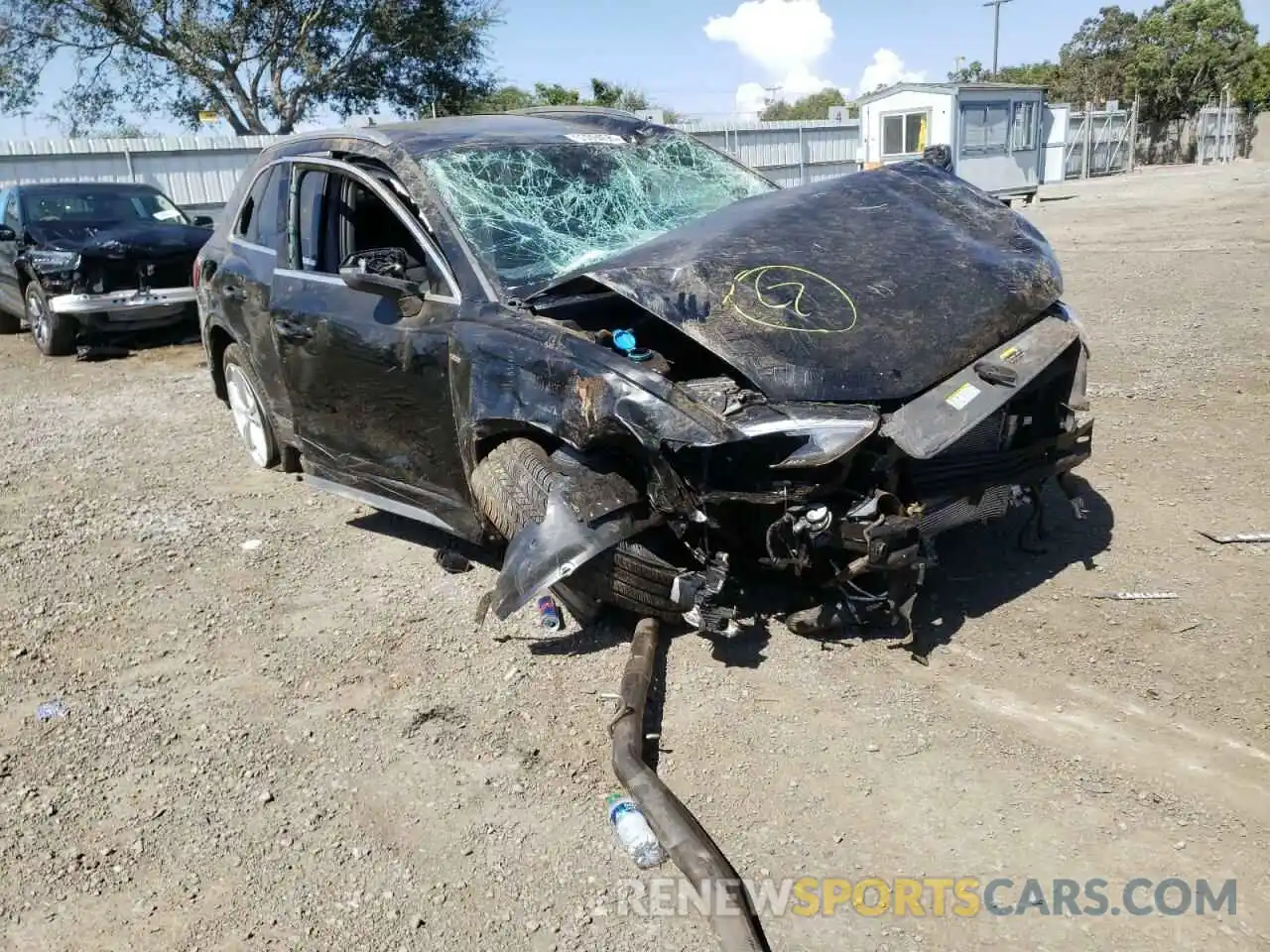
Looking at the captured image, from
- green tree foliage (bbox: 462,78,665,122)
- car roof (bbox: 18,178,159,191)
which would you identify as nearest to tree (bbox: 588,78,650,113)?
green tree foliage (bbox: 462,78,665,122)

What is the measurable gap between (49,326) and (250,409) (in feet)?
20.3

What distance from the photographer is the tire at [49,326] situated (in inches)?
426

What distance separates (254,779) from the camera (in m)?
3.42

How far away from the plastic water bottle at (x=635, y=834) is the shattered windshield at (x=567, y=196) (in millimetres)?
2115

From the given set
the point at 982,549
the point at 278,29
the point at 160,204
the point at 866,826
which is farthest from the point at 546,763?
the point at 278,29

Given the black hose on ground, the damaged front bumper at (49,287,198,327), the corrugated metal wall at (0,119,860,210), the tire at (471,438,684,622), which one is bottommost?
the black hose on ground

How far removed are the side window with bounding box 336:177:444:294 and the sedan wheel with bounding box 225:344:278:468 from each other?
1273 mm

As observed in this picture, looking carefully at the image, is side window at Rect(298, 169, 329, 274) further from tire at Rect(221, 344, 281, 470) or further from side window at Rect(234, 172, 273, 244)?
tire at Rect(221, 344, 281, 470)

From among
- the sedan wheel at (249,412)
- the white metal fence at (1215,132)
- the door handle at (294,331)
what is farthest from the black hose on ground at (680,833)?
the white metal fence at (1215,132)

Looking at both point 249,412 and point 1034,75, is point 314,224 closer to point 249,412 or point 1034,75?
point 249,412

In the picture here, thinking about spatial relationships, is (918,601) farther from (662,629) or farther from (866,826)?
(866,826)

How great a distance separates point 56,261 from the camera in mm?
10445

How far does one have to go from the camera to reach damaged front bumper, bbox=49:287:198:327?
34.3ft

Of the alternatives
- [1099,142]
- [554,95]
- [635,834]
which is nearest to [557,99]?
[554,95]
